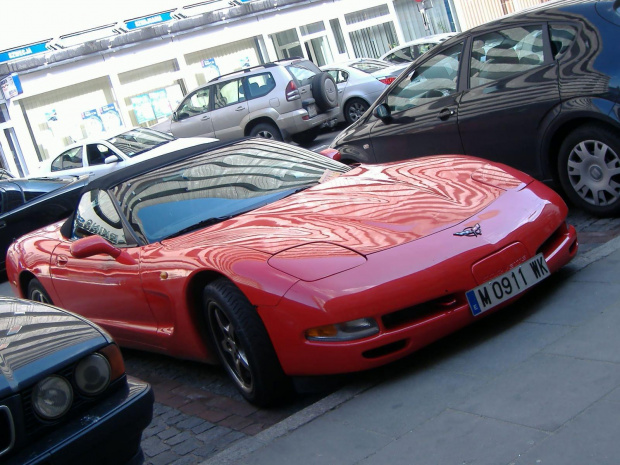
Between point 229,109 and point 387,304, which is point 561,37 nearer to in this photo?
point 387,304

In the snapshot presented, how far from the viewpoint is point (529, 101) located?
6.04m

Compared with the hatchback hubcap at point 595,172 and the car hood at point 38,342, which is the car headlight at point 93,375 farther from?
the hatchback hubcap at point 595,172

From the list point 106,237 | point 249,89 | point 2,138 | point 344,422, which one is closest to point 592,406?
point 344,422

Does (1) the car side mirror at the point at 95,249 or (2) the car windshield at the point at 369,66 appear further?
(2) the car windshield at the point at 369,66

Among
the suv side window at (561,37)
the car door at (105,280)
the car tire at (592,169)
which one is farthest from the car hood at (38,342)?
the suv side window at (561,37)

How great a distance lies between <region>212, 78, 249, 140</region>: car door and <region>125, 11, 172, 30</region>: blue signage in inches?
531

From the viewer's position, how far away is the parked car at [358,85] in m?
17.0

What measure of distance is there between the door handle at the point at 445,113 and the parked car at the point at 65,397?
405 cm

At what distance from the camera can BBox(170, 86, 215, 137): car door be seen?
690 inches

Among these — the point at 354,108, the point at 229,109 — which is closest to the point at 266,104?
the point at 229,109

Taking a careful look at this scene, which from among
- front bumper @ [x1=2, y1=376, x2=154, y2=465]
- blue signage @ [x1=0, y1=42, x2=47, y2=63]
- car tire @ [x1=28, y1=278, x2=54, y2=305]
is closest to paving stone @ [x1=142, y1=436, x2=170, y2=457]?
front bumper @ [x1=2, y1=376, x2=154, y2=465]

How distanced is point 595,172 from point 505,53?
4.10 ft

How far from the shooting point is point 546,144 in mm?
5984

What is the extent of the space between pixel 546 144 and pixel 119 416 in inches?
157
